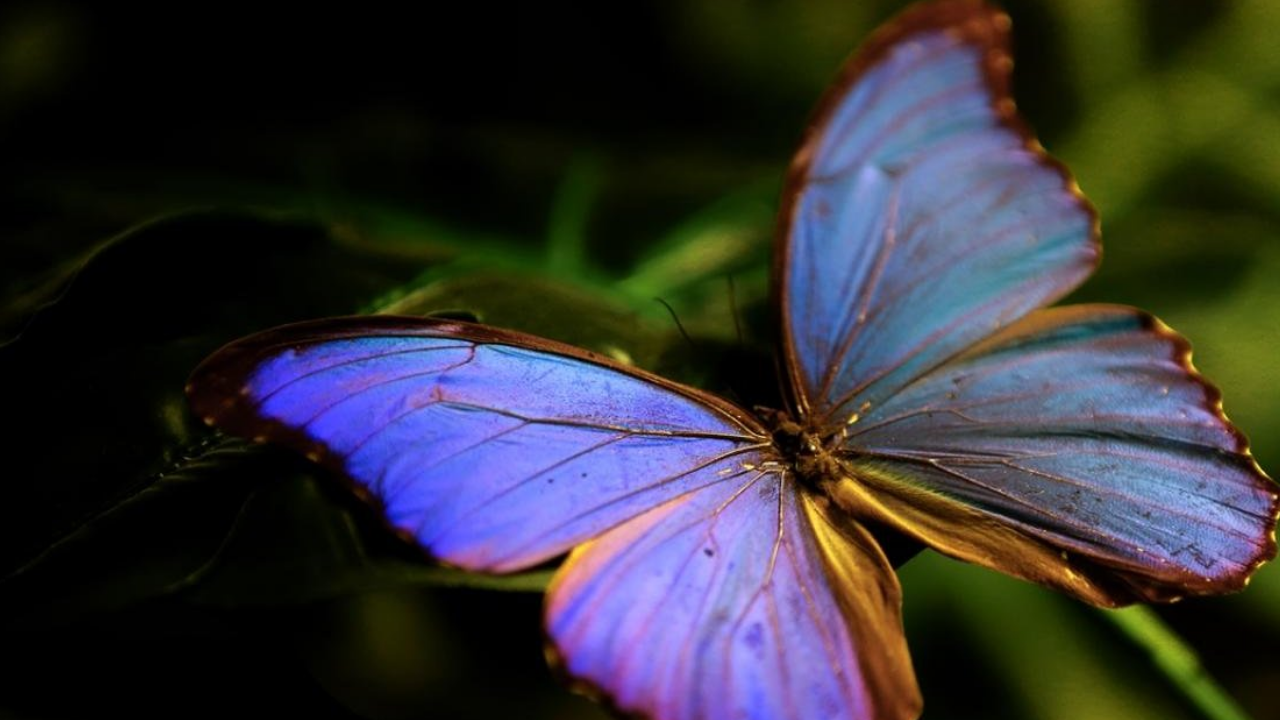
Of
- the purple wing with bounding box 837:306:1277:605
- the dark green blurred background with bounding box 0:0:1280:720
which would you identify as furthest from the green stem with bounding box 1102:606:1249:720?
the purple wing with bounding box 837:306:1277:605

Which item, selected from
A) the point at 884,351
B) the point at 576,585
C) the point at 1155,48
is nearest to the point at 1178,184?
the point at 1155,48

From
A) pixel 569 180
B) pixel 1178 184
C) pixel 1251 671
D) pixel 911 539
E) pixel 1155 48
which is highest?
pixel 1155 48

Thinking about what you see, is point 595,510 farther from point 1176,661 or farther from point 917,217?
point 1176,661

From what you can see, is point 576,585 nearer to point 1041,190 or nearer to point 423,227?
point 1041,190

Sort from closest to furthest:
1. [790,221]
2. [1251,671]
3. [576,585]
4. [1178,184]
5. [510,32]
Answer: [576,585]
[790,221]
[1251,671]
[1178,184]
[510,32]

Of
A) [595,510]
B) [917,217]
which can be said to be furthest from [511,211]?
[595,510]

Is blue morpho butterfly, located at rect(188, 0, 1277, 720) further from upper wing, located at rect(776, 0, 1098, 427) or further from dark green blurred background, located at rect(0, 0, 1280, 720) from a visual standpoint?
dark green blurred background, located at rect(0, 0, 1280, 720)

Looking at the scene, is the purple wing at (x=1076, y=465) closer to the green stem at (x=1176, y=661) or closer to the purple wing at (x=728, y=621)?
the purple wing at (x=728, y=621)
